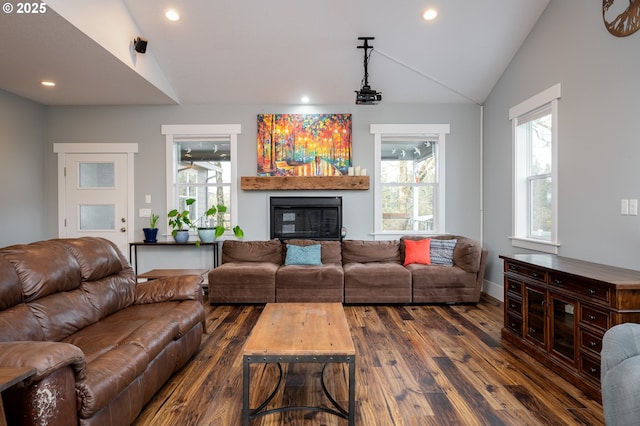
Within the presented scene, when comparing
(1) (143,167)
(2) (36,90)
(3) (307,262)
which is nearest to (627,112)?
(3) (307,262)

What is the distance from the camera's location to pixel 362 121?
16.8 ft

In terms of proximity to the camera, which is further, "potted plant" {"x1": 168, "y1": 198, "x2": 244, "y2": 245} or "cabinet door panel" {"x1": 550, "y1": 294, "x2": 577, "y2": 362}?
"potted plant" {"x1": 168, "y1": 198, "x2": 244, "y2": 245}

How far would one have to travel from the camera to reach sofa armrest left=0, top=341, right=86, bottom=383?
1.27 meters

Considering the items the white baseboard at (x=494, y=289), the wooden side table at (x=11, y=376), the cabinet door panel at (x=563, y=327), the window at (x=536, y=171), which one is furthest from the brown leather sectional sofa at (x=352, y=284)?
the wooden side table at (x=11, y=376)

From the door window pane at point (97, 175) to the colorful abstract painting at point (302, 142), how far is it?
7.28 feet

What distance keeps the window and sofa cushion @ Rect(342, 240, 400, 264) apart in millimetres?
1503

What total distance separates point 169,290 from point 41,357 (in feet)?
5.15

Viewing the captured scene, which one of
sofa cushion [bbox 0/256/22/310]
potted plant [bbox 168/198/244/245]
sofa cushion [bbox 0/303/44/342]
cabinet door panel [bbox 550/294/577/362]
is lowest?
cabinet door panel [bbox 550/294/577/362]

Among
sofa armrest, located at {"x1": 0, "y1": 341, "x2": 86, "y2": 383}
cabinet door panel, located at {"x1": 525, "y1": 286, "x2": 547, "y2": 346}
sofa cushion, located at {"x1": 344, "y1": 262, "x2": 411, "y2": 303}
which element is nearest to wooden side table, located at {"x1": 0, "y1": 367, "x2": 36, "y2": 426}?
sofa armrest, located at {"x1": 0, "y1": 341, "x2": 86, "y2": 383}

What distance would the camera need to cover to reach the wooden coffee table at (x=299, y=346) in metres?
1.76

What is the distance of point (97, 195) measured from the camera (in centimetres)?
503

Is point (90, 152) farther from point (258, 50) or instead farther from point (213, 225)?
point (258, 50)

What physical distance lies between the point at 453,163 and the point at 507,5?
2115 millimetres

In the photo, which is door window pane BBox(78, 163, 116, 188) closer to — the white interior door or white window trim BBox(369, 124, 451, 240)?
the white interior door
